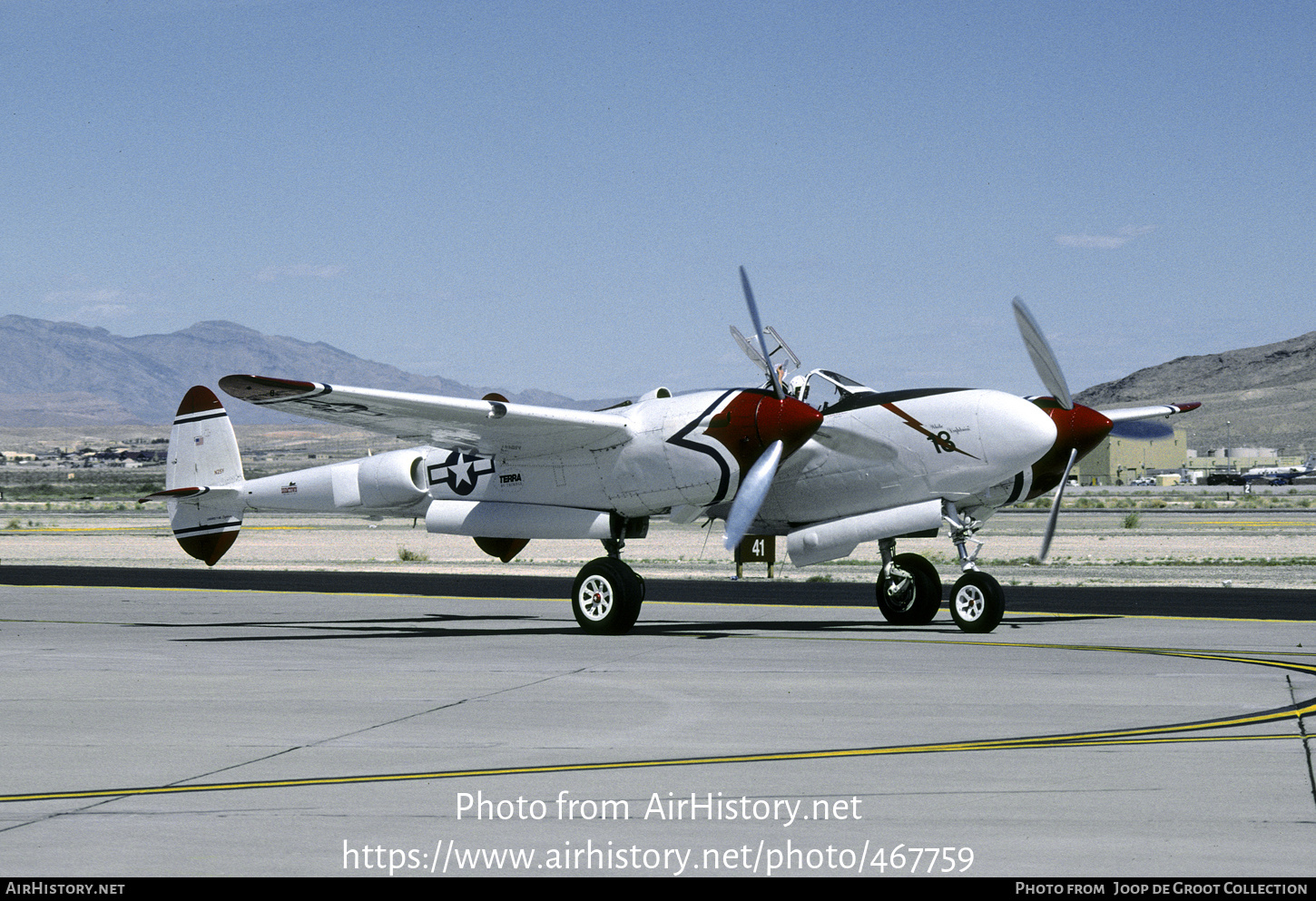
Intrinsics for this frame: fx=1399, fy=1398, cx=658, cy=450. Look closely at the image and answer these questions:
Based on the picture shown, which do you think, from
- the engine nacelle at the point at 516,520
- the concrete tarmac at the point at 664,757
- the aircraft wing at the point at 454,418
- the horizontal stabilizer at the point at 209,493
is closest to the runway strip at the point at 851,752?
the concrete tarmac at the point at 664,757

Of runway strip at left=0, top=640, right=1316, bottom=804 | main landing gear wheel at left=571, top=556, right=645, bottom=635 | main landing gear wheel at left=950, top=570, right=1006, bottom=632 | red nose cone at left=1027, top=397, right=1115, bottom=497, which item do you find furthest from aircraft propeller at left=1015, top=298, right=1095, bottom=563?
runway strip at left=0, top=640, right=1316, bottom=804

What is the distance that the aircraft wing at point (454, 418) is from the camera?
18016 mm

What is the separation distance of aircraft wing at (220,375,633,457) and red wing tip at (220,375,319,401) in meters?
0.01

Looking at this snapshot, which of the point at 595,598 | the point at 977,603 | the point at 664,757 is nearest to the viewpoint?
the point at 664,757

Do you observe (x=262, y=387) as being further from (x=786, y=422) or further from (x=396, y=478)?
(x=786, y=422)

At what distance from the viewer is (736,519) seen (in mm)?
18594

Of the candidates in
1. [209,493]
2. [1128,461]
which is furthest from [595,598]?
[1128,461]

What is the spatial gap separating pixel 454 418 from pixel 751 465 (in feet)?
13.5

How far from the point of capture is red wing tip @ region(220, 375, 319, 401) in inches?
Result: 666

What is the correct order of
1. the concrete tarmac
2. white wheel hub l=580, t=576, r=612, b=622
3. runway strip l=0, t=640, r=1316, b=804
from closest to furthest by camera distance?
the concrete tarmac, runway strip l=0, t=640, r=1316, b=804, white wheel hub l=580, t=576, r=612, b=622

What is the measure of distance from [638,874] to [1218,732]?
231 inches

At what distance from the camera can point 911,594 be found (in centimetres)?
2161

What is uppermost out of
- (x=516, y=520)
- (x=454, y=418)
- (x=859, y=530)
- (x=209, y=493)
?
(x=454, y=418)

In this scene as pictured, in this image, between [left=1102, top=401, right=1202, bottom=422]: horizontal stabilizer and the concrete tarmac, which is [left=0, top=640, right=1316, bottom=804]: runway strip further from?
[left=1102, top=401, right=1202, bottom=422]: horizontal stabilizer
